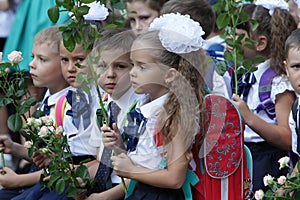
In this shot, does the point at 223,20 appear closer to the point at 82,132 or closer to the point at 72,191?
the point at 82,132

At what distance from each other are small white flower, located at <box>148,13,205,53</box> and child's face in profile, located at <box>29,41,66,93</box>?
1090 millimetres

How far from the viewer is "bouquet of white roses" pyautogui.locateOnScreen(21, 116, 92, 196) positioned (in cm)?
345

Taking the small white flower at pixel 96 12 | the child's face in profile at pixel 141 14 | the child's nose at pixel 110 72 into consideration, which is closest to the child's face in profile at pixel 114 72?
the child's nose at pixel 110 72

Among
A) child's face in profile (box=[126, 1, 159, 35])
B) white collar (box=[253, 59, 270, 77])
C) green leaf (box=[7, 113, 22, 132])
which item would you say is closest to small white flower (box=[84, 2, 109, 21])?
green leaf (box=[7, 113, 22, 132])

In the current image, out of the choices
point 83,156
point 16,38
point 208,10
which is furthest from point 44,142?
point 16,38

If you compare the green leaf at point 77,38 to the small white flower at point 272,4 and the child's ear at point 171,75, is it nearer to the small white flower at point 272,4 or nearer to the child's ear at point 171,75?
the child's ear at point 171,75

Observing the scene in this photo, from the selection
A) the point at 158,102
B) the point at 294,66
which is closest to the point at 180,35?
the point at 158,102

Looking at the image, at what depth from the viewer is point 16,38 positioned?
5.45 m

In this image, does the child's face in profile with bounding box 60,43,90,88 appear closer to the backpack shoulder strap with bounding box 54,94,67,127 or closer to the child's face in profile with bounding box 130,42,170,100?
the backpack shoulder strap with bounding box 54,94,67,127

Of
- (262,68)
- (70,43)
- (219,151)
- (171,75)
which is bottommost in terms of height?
(262,68)

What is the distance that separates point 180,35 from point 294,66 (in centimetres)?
66

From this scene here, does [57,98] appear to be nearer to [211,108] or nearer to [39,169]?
[39,169]

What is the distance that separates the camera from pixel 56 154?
11.5 ft

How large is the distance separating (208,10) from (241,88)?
1.99 feet
